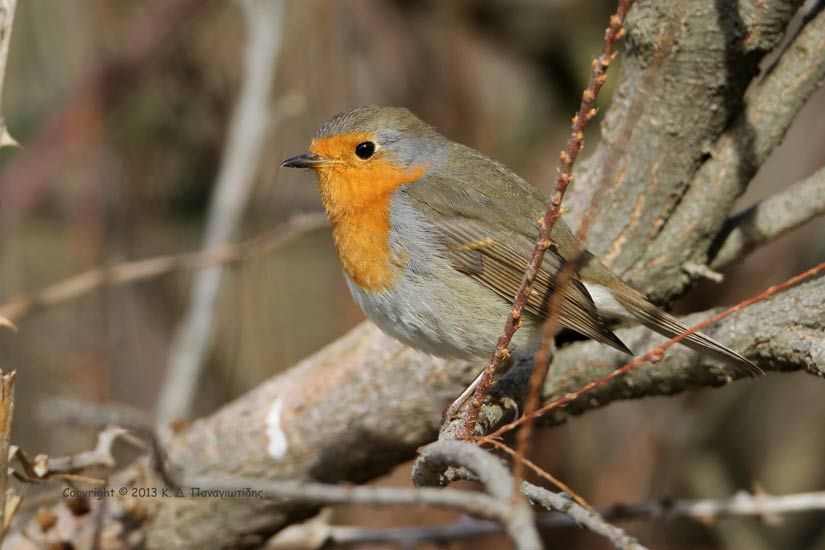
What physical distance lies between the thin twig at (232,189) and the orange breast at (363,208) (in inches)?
39.0

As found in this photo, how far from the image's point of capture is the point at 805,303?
2361mm

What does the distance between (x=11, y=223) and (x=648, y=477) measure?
327 cm

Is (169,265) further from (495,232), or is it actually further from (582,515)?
(582,515)

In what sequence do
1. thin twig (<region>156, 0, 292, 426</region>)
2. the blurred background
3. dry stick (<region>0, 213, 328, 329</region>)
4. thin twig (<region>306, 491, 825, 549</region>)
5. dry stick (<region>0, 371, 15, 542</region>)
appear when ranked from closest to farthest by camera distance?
dry stick (<region>0, 371, 15, 542</region>), thin twig (<region>306, 491, 825, 549</region>), dry stick (<region>0, 213, 328, 329</region>), thin twig (<region>156, 0, 292, 426</region>), the blurred background

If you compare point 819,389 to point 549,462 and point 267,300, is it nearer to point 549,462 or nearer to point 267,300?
point 549,462

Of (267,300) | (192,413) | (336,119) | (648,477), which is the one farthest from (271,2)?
(648,477)

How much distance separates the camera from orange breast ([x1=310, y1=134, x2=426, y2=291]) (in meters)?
2.80

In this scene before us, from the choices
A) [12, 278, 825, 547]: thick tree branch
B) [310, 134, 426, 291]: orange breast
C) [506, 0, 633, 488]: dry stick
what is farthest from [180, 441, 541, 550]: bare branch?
[12, 278, 825, 547]: thick tree branch

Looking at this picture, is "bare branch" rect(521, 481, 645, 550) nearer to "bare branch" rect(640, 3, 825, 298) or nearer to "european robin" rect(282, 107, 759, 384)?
"european robin" rect(282, 107, 759, 384)

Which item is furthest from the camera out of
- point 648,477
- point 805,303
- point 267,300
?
point 267,300

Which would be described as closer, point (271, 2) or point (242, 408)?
point (242, 408)

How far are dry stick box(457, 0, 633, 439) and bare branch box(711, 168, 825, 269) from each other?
4.43 ft

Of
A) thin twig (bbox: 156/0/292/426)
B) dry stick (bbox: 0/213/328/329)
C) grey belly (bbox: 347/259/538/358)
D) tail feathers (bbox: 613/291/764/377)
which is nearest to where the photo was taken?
tail feathers (bbox: 613/291/764/377)

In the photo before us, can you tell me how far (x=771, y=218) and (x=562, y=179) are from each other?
1558 millimetres
